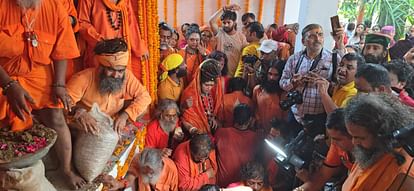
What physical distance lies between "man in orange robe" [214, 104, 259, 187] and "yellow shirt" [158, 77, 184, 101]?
1.67ft

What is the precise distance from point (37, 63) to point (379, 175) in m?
1.59

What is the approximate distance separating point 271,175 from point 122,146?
1.32 m

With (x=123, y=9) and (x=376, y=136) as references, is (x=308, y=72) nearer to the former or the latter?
Answer: (x=376, y=136)

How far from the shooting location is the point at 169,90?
352 centimetres

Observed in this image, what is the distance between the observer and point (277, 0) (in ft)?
20.2

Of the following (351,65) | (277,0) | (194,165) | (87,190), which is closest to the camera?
(87,190)

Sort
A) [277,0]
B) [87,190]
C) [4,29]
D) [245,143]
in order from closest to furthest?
1. [4,29]
2. [87,190]
3. [245,143]
4. [277,0]

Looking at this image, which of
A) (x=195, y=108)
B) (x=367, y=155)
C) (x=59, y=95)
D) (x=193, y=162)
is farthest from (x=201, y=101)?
(x=367, y=155)

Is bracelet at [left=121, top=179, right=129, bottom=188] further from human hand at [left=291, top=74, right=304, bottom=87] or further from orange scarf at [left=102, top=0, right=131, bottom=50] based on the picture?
human hand at [left=291, top=74, right=304, bottom=87]

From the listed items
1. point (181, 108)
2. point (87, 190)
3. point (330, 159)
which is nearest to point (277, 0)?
point (181, 108)

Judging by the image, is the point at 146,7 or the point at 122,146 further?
the point at 146,7

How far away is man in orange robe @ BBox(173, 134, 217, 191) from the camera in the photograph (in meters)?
3.10

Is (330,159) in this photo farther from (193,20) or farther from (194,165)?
(193,20)

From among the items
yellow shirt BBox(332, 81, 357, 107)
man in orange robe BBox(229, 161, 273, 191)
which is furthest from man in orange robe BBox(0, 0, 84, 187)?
yellow shirt BBox(332, 81, 357, 107)
